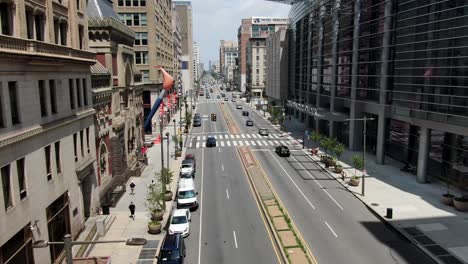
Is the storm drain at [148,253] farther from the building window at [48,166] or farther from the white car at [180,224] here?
the building window at [48,166]

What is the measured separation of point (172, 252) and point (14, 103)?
1248cm

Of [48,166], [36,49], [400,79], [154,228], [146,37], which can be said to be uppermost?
[146,37]

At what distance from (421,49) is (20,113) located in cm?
3973

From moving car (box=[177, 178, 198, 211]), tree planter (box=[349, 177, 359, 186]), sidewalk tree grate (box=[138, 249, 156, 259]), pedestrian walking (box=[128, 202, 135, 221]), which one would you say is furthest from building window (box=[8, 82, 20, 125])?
tree planter (box=[349, 177, 359, 186])

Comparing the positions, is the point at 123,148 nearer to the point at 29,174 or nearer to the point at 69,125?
the point at 69,125

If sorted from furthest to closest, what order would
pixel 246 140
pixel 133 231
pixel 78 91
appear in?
pixel 246 140 < pixel 133 231 < pixel 78 91

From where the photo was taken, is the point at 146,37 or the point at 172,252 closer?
the point at 172,252

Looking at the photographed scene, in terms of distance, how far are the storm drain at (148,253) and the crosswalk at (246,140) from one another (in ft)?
134

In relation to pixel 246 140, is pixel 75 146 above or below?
above

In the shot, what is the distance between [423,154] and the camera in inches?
1650

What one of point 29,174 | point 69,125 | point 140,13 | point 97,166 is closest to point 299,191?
point 97,166

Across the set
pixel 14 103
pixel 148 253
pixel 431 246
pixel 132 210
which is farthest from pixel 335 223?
pixel 14 103

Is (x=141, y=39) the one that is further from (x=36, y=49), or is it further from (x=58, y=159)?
(x=36, y=49)

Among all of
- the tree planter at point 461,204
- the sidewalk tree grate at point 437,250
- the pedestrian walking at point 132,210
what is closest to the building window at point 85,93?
the pedestrian walking at point 132,210
